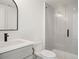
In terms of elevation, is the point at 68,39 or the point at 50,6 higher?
the point at 50,6

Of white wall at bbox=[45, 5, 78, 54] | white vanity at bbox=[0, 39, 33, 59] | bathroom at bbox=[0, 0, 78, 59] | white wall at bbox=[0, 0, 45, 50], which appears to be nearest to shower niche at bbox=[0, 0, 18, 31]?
bathroom at bbox=[0, 0, 78, 59]

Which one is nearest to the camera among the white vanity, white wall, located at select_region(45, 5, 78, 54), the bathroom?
the white vanity

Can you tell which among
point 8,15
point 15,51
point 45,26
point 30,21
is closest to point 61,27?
point 45,26

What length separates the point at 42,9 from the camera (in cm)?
274

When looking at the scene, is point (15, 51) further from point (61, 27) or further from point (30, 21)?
point (61, 27)

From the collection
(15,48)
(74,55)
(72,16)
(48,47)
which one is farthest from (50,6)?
(15,48)

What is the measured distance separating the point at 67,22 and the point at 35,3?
1.25m

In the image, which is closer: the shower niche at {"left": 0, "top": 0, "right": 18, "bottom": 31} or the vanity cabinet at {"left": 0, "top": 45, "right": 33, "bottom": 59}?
the vanity cabinet at {"left": 0, "top": 45, "right": 33, "bottom": 59}

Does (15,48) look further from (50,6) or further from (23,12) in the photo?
(50,6)

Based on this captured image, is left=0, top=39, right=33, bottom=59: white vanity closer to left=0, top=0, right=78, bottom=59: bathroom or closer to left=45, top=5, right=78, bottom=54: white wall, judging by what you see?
left=0, top=0, right=78, bottom=59: bathroom

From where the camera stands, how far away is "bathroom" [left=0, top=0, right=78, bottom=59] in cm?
184

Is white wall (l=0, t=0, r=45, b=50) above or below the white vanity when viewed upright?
above

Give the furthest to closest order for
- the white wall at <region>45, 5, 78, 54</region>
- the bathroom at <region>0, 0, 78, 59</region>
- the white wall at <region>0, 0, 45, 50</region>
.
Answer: the white wall at <region>45, 5, 78, 54</region>
the white wall at <region>0, 0, 45, 50</region>
the bathroom at <region>0, 0, 78, 59</region>

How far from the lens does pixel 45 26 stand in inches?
110
